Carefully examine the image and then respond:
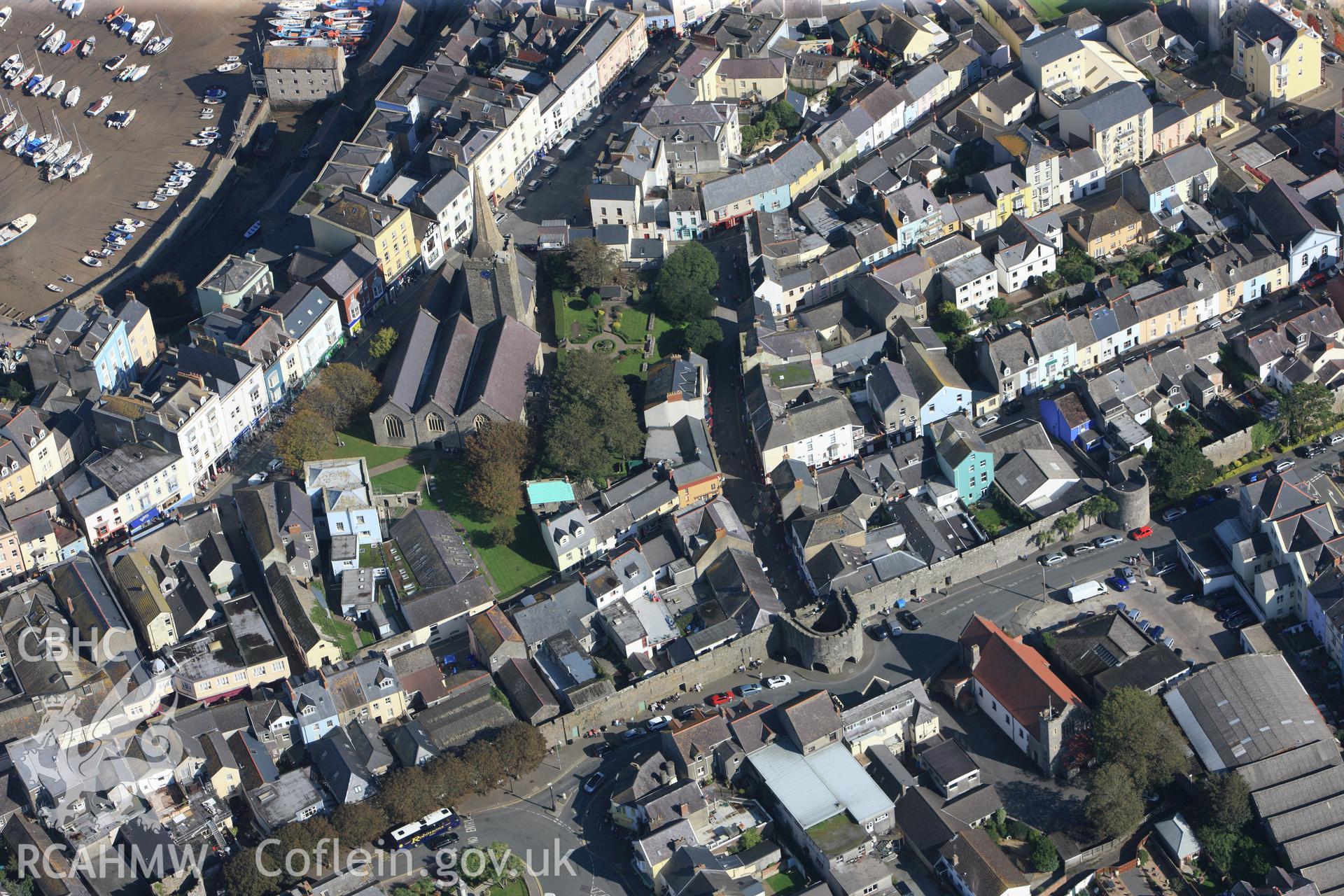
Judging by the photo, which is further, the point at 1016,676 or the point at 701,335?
the point at 701,335

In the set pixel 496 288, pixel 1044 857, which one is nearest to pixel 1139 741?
pixel 1044 857

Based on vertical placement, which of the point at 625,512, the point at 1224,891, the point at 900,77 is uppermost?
the point at 900,77

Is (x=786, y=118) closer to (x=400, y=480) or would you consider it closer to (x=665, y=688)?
(x=400, y=480)

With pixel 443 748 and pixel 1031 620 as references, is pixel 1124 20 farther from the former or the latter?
pixel 443 748

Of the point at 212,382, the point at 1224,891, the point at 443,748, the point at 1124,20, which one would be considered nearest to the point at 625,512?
the point at 443,748

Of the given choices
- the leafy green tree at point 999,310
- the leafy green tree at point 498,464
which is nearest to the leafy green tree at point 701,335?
the leafy green tree at point 498,464

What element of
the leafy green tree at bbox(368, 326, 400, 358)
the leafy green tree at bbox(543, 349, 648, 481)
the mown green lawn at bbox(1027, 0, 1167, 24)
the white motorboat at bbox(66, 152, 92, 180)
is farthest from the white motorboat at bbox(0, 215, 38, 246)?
the mown green lawn at bbox(1027, 0, 1167, 24)
